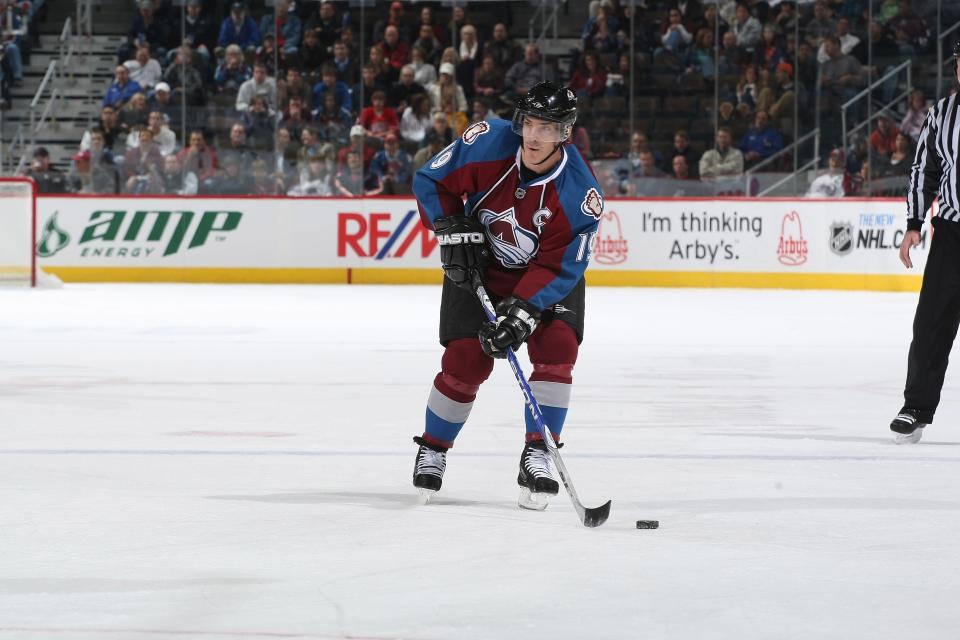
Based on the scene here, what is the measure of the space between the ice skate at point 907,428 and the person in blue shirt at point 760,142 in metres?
8.98

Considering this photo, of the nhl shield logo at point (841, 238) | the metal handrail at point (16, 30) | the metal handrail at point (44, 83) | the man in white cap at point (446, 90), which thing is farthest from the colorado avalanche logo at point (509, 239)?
the metal handrail at point (16, 30)

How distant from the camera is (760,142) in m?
13.7

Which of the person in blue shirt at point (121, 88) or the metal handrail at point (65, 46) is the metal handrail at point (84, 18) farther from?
the person in blue shirt at point (121, 88)

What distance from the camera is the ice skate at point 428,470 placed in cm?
371

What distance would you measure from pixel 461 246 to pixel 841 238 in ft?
33.0

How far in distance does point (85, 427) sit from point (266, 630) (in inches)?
106

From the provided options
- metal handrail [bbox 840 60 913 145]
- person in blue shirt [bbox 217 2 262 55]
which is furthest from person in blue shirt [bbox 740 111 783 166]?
person in blue shirt [bbox 217 2 262 55]

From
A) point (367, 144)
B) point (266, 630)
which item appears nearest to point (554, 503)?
point (266, 630)

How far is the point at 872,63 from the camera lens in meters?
13.8

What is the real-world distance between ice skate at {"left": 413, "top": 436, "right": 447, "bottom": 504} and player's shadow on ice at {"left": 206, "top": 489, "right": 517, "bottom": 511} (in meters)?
0.03

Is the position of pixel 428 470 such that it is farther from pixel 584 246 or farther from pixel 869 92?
pixel 869 92

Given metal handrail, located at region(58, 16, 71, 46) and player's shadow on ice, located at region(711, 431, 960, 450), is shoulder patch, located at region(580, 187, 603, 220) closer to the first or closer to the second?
player's shadow on ice, located at region(711, 431, 960, 450)

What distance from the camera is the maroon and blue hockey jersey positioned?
3654mm

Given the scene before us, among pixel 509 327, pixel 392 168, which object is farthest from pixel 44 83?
pixel 509 327
